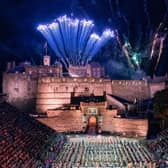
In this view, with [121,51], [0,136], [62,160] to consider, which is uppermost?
[121,51]

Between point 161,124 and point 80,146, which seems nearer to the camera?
point 80,146

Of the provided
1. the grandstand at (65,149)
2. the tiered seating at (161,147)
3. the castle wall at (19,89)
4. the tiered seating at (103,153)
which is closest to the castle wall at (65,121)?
the grandstand at (65,149)

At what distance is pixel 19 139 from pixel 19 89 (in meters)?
22.6

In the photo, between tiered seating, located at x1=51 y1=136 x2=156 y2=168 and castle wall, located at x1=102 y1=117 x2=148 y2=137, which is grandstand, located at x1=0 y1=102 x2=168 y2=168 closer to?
tiered seating, located at x1=51 y1=136 x2=156 y2=168

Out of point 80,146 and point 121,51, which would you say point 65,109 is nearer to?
point 80,146

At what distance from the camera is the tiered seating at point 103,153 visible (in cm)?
2647

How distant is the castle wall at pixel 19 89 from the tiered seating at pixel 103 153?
14.6m

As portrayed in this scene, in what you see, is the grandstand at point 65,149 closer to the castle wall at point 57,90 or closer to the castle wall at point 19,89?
the castle wall at point 57,90

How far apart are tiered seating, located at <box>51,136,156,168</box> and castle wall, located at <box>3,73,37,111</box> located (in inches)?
573

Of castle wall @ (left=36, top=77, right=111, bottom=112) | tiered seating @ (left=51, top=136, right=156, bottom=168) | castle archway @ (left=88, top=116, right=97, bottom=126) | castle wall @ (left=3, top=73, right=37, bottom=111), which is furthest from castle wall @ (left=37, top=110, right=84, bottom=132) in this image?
castle wall @ (left=3, top=73, right=37, bottom=111)

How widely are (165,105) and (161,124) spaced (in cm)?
349

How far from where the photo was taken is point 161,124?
41281mm

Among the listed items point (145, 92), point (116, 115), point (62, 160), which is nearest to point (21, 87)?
point (116, 115)

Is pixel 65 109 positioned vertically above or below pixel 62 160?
above
